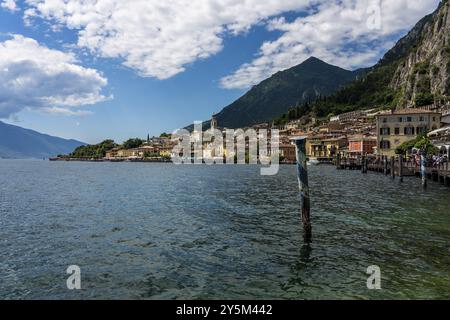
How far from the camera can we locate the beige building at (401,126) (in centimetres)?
8312

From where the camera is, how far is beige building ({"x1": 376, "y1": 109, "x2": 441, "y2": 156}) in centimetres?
8312

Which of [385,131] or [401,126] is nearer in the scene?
[401,126]

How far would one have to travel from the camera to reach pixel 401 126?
85.6 m

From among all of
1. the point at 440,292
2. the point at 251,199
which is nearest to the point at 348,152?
the point at 251,199

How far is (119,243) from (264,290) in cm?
804

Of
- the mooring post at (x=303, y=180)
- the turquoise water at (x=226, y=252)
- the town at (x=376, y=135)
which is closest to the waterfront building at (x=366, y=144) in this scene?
the town at (x=376, y=135)

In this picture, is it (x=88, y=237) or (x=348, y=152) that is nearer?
(x=88, y=237)

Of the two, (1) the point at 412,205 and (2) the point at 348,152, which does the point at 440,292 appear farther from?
(2) the point at 348,152

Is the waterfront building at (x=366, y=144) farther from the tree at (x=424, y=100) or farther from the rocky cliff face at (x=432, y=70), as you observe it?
the tree at (x=424, y=100)

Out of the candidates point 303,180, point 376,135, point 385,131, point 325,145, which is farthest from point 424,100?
point 303,180

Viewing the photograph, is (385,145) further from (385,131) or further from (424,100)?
(424,100)

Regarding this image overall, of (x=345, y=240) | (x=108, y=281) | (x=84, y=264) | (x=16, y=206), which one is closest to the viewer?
(x=108, y=281)

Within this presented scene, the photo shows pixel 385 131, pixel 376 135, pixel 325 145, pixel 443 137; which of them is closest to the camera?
pixel 443 137
